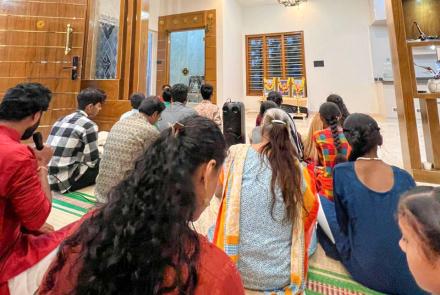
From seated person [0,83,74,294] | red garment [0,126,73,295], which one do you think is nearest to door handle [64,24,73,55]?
seated person [0,83,74,294]

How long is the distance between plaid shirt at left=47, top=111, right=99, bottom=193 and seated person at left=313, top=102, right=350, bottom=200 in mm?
2007

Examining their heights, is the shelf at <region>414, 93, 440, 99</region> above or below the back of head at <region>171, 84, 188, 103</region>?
above

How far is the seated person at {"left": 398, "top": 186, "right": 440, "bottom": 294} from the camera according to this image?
541 millimetres

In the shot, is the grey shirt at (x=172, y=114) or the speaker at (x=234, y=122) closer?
the grey shirt at (x=172, y=114)

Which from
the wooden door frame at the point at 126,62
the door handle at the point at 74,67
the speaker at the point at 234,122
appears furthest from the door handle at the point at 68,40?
the speaker at the point at 234,122

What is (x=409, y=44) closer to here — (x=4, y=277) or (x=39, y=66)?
(x=4, y=277)

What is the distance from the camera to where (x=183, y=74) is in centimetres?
677

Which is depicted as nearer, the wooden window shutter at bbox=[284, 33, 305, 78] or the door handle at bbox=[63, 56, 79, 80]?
the door handle at bbox=[63, 56, 79, 80]

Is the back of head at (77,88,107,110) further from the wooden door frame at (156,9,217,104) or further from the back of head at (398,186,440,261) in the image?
the wooden door frame at (156,9,217,104)

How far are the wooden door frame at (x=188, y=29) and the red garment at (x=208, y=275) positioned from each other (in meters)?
5.75

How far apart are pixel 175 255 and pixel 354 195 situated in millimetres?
1058

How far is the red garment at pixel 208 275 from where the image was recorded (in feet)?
1.49

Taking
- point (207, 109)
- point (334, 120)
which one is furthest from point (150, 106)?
point (334, 120)

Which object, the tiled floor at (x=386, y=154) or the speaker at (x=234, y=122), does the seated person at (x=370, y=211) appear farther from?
the speaker at (x=234, y=122)
